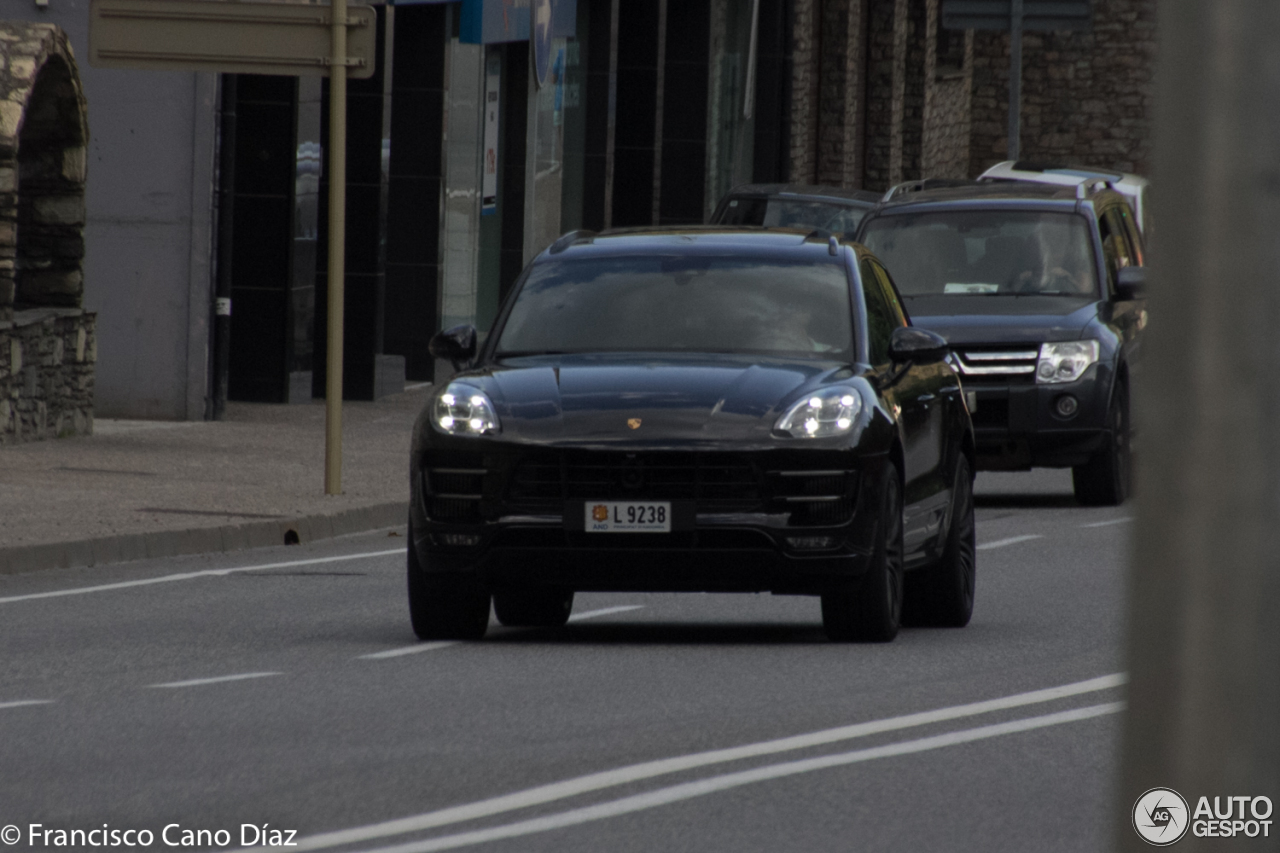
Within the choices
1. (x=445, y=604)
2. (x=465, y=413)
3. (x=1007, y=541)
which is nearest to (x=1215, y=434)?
(x=465, y=413)

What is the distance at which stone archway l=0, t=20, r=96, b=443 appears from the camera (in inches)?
780

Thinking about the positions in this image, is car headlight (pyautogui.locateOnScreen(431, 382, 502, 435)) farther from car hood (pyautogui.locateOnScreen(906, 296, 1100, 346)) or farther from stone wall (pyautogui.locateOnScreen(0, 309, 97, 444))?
stone wall (pyautogui.locateOnScreen(0, 309, 97, 444))

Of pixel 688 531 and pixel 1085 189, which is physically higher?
pixel 1085 189

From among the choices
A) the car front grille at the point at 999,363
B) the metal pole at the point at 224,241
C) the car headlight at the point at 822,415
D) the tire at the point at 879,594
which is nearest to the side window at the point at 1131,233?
the car front grille at the point at 999,363

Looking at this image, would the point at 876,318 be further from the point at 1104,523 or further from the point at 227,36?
the point at 227,36

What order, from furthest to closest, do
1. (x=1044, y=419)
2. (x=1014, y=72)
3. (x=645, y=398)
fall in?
(x=1014, y=72) < (x=1044, y=419) < (x=645, y=398)

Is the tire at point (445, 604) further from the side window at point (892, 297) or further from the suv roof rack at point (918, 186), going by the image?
the suv roof rack at point (918, 186)

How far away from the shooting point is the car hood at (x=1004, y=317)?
1789 centimetres

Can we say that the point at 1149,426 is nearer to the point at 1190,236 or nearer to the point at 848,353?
the point at 1190,236

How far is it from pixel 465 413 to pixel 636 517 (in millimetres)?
778

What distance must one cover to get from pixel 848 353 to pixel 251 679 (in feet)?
9.49

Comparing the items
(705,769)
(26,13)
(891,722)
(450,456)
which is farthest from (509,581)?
(26,13)

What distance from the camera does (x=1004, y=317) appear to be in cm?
1808

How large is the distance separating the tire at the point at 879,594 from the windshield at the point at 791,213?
17078 mm
